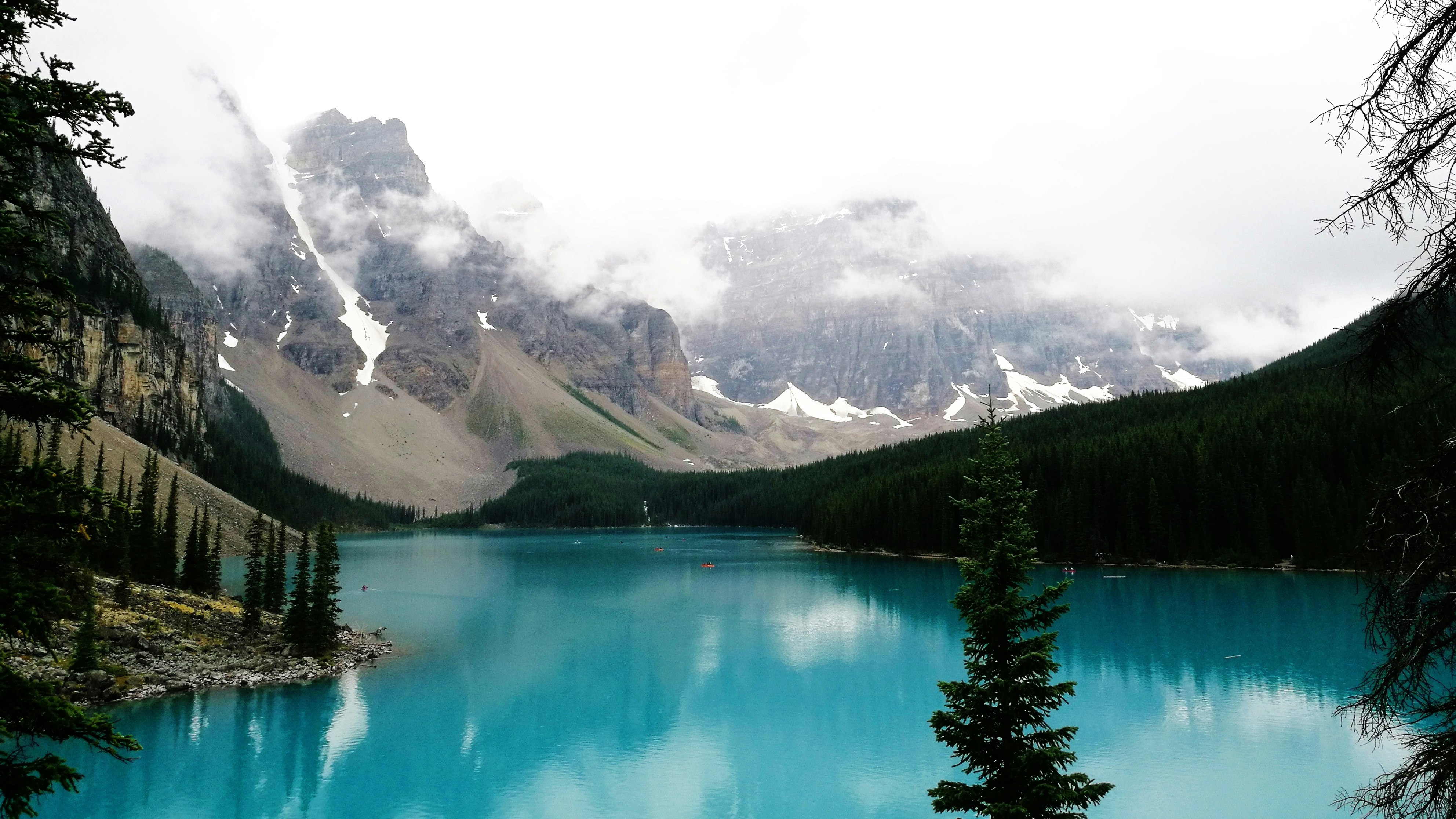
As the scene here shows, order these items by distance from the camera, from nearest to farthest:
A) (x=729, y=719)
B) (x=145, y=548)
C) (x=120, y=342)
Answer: (x=729, y=719), (x=145, y=548), (x=120, y=342)

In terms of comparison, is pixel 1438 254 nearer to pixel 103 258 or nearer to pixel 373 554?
pixel 373 554

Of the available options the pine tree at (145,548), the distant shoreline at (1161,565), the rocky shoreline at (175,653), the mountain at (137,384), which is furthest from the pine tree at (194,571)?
the distant shoreline at (1161,565)

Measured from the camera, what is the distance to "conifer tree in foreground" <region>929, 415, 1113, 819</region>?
44.1 ft

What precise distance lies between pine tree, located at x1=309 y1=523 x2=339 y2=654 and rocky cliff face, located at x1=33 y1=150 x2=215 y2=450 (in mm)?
87511

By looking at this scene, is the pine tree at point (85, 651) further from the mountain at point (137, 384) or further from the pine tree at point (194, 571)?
Answer: the mountain at point (137, 384)

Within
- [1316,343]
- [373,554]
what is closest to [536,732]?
[373,554]

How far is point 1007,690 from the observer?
44.2 feet

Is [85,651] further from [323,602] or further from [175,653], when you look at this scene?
[323,602]

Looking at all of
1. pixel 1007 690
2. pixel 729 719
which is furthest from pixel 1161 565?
pixel 1007 690

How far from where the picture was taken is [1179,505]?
83.5 meters

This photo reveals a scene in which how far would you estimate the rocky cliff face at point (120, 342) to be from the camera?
11406 cm

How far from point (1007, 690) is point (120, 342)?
145388 millimetres

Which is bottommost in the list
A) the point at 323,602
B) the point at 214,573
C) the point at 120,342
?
the point at 323,602

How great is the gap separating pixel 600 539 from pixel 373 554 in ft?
182
